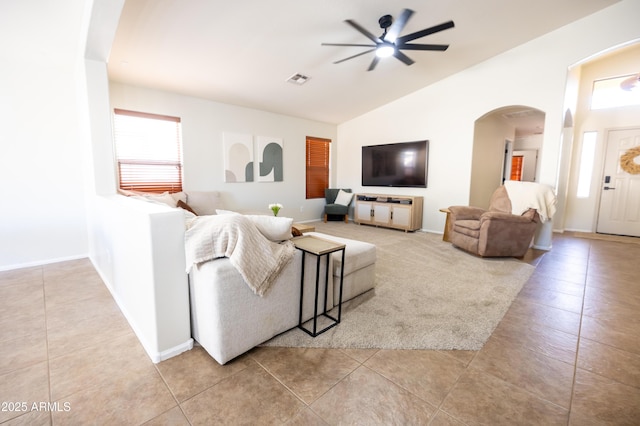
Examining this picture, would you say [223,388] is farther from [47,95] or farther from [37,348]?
[47,95]

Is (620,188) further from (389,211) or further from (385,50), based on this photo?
(385,50)

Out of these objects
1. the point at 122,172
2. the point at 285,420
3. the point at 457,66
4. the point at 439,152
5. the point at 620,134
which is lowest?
the point at 285,420

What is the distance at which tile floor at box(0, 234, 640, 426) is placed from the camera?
128cm

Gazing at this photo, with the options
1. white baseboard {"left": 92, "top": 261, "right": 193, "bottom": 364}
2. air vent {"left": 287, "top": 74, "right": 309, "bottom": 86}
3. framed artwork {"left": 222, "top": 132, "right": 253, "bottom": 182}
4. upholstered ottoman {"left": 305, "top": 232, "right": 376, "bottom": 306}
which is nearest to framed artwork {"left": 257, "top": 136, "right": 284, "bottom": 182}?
framed artwork {"left": 222, "top": 132, "right": 253, "bottom": 182}

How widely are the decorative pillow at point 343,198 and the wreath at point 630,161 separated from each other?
16.9 ft

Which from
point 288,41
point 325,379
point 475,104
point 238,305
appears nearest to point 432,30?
point 288,41

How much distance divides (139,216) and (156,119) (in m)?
3.39

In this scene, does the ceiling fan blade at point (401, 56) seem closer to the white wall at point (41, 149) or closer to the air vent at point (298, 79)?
the air vent at point (298, 79)

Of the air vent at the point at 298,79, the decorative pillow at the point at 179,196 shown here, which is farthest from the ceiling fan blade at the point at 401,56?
the decorative pillow at the point at 179,196

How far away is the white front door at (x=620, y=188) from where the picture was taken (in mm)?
4938

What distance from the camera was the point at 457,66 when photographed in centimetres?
473

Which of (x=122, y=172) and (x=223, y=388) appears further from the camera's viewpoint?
(x=122, y=172)

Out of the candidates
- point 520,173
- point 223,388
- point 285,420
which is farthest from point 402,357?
point 520,173

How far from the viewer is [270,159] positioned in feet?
18.6
